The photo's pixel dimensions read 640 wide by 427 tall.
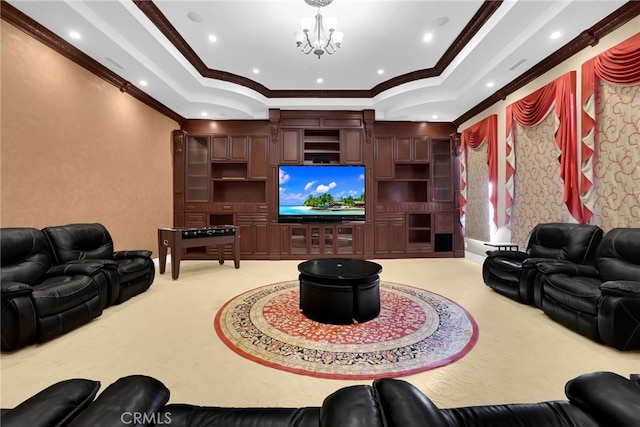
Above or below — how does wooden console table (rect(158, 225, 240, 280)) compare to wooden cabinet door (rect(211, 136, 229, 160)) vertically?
below

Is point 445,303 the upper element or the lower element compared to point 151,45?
lower

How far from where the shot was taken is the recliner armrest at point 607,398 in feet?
2.36

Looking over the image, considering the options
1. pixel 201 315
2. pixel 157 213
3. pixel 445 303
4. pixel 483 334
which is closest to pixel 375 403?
pixel 483 334

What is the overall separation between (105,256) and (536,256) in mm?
5637

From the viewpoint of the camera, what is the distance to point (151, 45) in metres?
3.71

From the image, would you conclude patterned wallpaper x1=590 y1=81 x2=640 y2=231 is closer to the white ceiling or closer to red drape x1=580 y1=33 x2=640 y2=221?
red drape x1=580 y1=33 x2=640 y2=221

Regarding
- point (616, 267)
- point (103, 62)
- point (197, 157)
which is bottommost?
point (616, 267)

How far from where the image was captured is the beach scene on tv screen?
243 inches

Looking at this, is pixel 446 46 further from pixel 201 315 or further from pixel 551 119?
pixel 201 315

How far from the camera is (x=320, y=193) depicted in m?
6.17

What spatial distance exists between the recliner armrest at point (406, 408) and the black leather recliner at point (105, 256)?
344cm

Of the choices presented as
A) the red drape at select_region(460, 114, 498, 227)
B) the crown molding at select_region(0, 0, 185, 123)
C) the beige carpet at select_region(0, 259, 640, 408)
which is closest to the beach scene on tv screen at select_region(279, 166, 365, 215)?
the red drape at select_region(460, 114, 498, 227)

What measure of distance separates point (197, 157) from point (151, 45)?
2808 millimetres

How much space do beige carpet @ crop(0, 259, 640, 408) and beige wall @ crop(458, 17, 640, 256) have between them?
243cm
